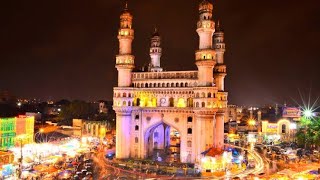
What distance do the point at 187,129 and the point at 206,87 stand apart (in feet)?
22.7

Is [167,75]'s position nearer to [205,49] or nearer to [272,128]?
[205,49]

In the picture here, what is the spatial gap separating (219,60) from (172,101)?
12.7 meters

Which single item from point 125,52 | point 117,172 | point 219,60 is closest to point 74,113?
point 125,52

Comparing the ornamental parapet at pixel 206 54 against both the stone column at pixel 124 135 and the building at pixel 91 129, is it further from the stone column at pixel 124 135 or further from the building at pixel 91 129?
the building at pixel 91 129

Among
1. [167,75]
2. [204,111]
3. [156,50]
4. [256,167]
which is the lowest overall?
[256,167]

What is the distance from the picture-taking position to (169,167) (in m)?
47.8

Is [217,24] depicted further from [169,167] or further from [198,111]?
[169,167]

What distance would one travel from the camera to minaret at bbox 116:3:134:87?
5488cm

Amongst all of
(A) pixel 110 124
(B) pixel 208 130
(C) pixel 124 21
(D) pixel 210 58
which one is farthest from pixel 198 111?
(A) pixel 110 124

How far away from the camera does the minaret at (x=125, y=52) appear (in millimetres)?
54875

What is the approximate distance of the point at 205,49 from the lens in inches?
1954

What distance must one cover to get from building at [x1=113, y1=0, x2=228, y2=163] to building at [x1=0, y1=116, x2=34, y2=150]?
1546 cm

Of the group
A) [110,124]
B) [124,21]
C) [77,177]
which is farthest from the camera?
[110,124]

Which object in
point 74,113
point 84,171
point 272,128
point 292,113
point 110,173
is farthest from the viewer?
point 74,113
